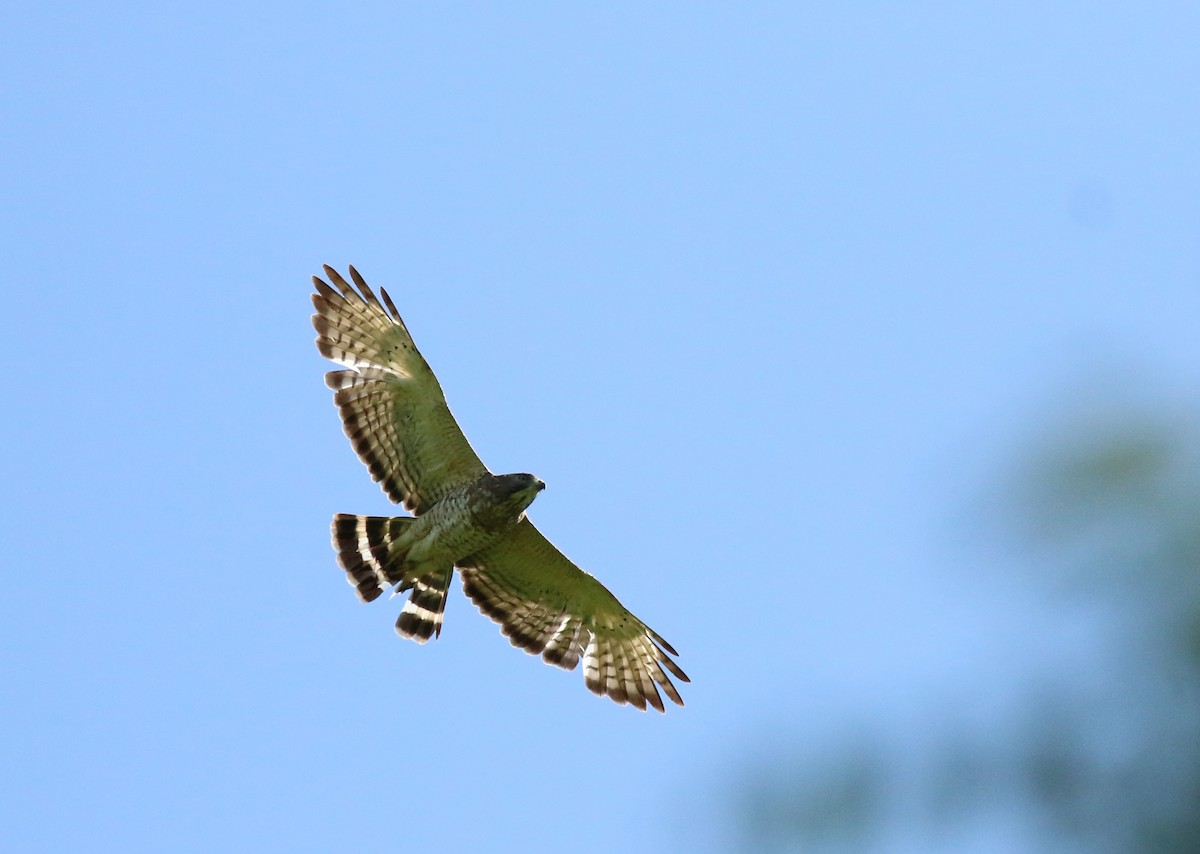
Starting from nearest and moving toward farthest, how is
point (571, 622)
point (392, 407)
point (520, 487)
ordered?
point (520, 487) → point (392, 407) → point (571, 622)

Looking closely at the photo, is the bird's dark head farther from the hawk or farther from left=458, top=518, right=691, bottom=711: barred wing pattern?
left=458, top=518, right=691, bottom=711: barred wing pattern

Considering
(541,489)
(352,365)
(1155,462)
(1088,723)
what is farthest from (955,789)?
(352,365)

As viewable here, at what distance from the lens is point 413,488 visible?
10.3 metres

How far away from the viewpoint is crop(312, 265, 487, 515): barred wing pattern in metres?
10.1

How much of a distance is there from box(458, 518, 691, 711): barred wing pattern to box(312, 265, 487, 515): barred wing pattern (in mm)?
702

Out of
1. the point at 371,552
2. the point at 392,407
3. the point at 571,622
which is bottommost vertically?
the point at 371,552

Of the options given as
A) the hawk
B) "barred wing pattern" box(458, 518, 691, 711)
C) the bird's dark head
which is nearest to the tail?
A: the hawk

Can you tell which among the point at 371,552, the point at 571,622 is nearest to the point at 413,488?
the point at 371,552

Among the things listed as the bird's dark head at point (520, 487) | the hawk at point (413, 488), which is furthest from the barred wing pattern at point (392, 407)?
the bird's dark head at point (520, 487)

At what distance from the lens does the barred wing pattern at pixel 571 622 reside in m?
10.6

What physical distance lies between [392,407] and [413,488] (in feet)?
2.05

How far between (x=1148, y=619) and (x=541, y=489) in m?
7.65

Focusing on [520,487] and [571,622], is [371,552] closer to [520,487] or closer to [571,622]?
[520,487]

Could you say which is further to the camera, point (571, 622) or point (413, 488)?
point (571, 622)
